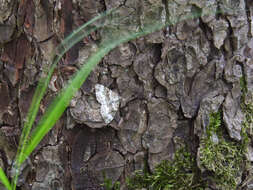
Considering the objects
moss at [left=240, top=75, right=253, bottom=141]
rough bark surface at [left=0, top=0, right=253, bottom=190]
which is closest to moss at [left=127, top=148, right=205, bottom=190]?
rough bark surface at [left=0, top=0, right=253, bottom=190]

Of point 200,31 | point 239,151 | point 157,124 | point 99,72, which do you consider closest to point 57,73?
point 99,72

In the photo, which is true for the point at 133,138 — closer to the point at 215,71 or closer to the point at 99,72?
the point at 99,72

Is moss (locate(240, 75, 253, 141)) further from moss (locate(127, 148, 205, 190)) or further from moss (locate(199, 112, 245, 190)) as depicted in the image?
moss (locate(127, 148, 205, 190))

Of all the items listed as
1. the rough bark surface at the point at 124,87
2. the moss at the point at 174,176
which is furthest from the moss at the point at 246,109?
the moss at the point at 174,176

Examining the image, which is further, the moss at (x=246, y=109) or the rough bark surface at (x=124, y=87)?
the moss at (x=246, y=109)

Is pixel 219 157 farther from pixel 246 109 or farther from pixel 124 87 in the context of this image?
pixel 124 87

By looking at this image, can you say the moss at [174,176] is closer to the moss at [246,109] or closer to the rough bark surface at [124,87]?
the rough bark surface at [124,87]

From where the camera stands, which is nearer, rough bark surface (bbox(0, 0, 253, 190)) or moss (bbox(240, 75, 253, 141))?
rough bark surface (bbox(0, 0, 253, 190))
